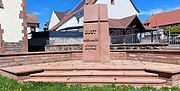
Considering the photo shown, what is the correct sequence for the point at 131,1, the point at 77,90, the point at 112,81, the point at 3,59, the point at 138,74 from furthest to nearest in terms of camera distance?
1. the point at 131,1
2. the point at 3,59
3. the point at 138,74
4. the point at 112,81
5. the point at 77,90

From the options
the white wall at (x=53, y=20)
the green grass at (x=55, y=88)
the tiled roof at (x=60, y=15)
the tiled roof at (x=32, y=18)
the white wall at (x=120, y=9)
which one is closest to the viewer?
the green grass at (x=55, y=88)

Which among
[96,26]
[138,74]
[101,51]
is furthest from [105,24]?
[138,74]

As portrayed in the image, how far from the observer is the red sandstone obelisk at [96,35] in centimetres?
824

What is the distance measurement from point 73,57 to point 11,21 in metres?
4.12

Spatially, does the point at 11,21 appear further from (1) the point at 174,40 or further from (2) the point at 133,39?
(1) the point at 174,40

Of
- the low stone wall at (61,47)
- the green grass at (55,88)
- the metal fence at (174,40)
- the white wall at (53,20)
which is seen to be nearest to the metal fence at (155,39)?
the metal fence at (174,40)

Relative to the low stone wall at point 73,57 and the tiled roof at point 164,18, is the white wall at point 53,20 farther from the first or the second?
the low stone wall at point 73,57

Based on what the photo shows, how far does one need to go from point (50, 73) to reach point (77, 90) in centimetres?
189

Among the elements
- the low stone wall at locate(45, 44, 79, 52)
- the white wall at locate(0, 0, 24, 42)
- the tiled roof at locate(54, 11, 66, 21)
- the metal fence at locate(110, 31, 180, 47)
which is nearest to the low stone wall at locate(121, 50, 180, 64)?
the white wall at locate(0, 0, 24, 42)

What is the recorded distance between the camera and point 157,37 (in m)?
18.1

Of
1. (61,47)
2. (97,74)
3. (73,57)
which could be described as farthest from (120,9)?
(97,74)

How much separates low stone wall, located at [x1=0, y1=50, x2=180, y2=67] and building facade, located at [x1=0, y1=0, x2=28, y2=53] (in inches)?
117

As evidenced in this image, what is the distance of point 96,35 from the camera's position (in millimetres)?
8312

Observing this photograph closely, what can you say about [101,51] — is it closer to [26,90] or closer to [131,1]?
[26,90]
